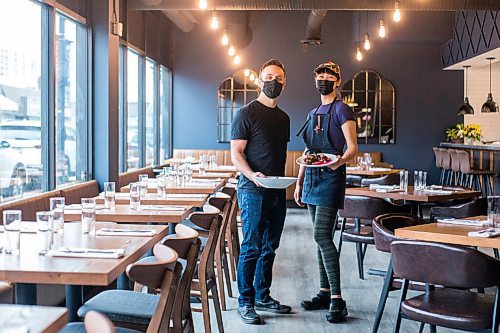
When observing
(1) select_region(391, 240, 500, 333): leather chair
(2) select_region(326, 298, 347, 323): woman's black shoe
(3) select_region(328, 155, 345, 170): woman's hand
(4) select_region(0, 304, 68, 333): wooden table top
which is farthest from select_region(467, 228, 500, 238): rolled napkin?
(4) select_region(0, 304, 68, 333): wooden table top

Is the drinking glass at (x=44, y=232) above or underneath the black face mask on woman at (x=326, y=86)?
underneath

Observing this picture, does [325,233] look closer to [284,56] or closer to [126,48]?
[126,48]

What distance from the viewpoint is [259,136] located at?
14.8 ft

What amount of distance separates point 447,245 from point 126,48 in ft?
23.8

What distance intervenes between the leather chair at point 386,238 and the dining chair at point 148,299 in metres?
1.29

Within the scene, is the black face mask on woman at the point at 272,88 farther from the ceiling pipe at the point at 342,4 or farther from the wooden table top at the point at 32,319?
the ceiling pipe at the point at 342,4

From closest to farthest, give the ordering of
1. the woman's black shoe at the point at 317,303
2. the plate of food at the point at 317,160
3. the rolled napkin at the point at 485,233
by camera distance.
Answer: the rolled napkin at the point at 485,233
the plate of food at the point at 317,160
the woman's black shoe at the point at 317,303

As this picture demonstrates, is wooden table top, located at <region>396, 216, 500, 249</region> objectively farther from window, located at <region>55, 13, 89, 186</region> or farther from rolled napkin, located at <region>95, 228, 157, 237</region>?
window, located at <region>55, 13, 89, 186</region>

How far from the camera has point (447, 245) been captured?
2883 millimetres

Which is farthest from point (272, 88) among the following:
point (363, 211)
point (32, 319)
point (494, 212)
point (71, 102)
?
point (71, 102)

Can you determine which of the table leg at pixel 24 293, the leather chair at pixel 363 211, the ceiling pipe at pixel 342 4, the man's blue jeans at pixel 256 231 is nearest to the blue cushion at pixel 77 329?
the table leg at pixel 24 293

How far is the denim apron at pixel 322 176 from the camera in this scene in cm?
455

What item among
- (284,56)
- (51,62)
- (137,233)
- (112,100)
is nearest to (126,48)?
(112,100)

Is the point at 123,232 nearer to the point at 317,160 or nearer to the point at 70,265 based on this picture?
the point at 70,265
